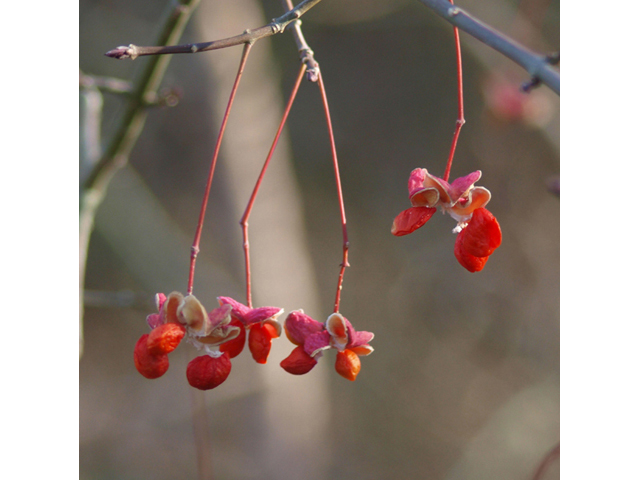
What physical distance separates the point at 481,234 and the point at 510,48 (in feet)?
0.73

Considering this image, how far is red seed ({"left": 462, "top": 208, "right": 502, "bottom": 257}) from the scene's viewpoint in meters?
0.55

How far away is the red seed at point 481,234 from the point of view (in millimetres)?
549

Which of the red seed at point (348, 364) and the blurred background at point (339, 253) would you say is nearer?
the red seed at point (348, 364)

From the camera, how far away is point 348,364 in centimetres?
61

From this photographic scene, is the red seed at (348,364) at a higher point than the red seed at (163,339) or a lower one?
lower

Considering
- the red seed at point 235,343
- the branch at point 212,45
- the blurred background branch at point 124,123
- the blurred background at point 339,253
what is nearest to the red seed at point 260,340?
the red seed at point 235,343

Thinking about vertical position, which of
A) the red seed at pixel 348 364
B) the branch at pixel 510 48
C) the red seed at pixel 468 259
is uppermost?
the branch at pixel 510 48

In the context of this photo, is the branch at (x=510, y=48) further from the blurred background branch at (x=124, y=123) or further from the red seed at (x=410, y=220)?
the blurred background branch at (x=124, y=123)

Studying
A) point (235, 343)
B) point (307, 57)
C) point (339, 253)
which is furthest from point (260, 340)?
point (339, 253)

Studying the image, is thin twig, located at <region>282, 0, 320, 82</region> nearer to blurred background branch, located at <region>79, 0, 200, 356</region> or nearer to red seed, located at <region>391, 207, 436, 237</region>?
red seed, located at <region>391, 207, 436, 237</region>

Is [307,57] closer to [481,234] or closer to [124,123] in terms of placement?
[481,234]

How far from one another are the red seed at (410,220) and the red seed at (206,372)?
254 millimetres

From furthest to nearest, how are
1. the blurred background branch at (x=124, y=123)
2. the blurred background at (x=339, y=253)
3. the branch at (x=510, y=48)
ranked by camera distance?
the blurred background at (x=339, y=253) < the blurred background branch at (x=124, y=123) < the branch at (x=510, y=48)
